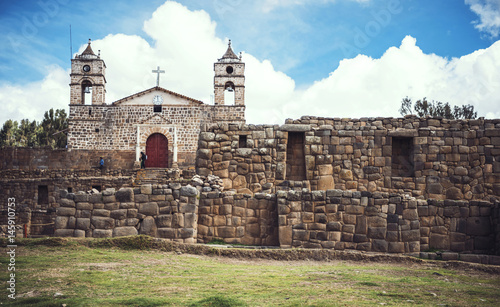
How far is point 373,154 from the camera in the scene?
1476cm

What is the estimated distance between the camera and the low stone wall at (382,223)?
10969mm

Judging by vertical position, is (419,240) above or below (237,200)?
below

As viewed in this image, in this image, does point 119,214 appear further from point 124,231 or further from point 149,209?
point 149,209

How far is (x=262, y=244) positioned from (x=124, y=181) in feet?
45.2

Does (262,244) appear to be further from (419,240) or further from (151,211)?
(419,240)

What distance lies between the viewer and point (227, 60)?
119 feet

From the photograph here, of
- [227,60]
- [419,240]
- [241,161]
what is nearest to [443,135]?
[419,240]

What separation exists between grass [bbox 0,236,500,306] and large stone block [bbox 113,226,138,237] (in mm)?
755

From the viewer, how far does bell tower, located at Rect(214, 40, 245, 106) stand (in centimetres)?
3591

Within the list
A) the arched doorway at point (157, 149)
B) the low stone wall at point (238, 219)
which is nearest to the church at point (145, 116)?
the arched doorway at point (157, 149)

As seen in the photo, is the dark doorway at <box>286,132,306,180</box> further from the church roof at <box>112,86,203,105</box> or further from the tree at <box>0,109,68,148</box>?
the tree at <box>0,109,68,148</box>

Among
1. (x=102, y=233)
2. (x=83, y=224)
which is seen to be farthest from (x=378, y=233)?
(x=83, y=224)

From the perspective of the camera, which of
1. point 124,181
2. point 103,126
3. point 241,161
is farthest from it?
point 103,126

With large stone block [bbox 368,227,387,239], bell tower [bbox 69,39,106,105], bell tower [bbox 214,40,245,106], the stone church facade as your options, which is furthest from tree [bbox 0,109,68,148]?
large stone block [bbox 368,227,387,239]
